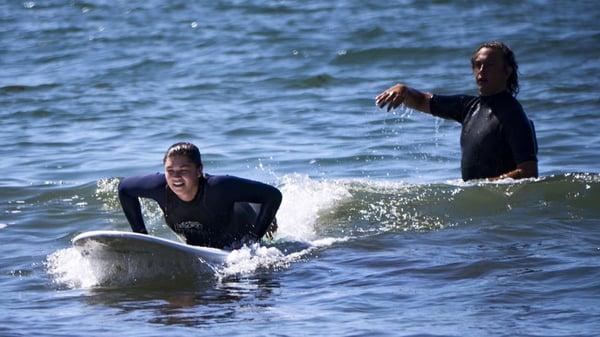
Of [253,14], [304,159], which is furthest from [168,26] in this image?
[304,159]

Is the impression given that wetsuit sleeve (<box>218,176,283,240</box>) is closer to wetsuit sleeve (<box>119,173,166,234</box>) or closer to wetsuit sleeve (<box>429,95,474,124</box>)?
wetsuit sleeve (<box>119,173,166,234</box>)

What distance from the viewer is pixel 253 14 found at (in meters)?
23.6

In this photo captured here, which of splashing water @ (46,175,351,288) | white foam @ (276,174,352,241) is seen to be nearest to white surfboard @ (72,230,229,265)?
splashing water @ (46,175,351,288)

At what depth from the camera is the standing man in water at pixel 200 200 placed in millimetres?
8156

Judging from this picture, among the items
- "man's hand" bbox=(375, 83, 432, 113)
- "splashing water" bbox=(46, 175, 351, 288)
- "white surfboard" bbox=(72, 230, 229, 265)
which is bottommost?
"splashing water" bbox=(46, 175, 351, 288)

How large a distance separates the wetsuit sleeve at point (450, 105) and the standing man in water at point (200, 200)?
165 centimetres

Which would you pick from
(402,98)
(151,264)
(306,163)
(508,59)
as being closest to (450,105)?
(402,98)

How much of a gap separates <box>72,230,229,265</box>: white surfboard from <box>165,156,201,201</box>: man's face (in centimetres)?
37

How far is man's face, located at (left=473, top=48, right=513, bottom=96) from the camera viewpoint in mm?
9008

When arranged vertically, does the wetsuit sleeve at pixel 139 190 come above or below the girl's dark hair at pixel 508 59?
below

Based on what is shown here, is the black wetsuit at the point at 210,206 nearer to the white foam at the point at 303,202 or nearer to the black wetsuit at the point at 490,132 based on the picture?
the white foam at the point at 303,202

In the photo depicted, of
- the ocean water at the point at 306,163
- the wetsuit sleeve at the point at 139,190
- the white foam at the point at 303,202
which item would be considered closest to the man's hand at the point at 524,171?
the ocean water at the point at 306,163

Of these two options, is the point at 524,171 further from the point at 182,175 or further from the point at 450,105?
the point at 182,175

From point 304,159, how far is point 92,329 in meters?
6.57
